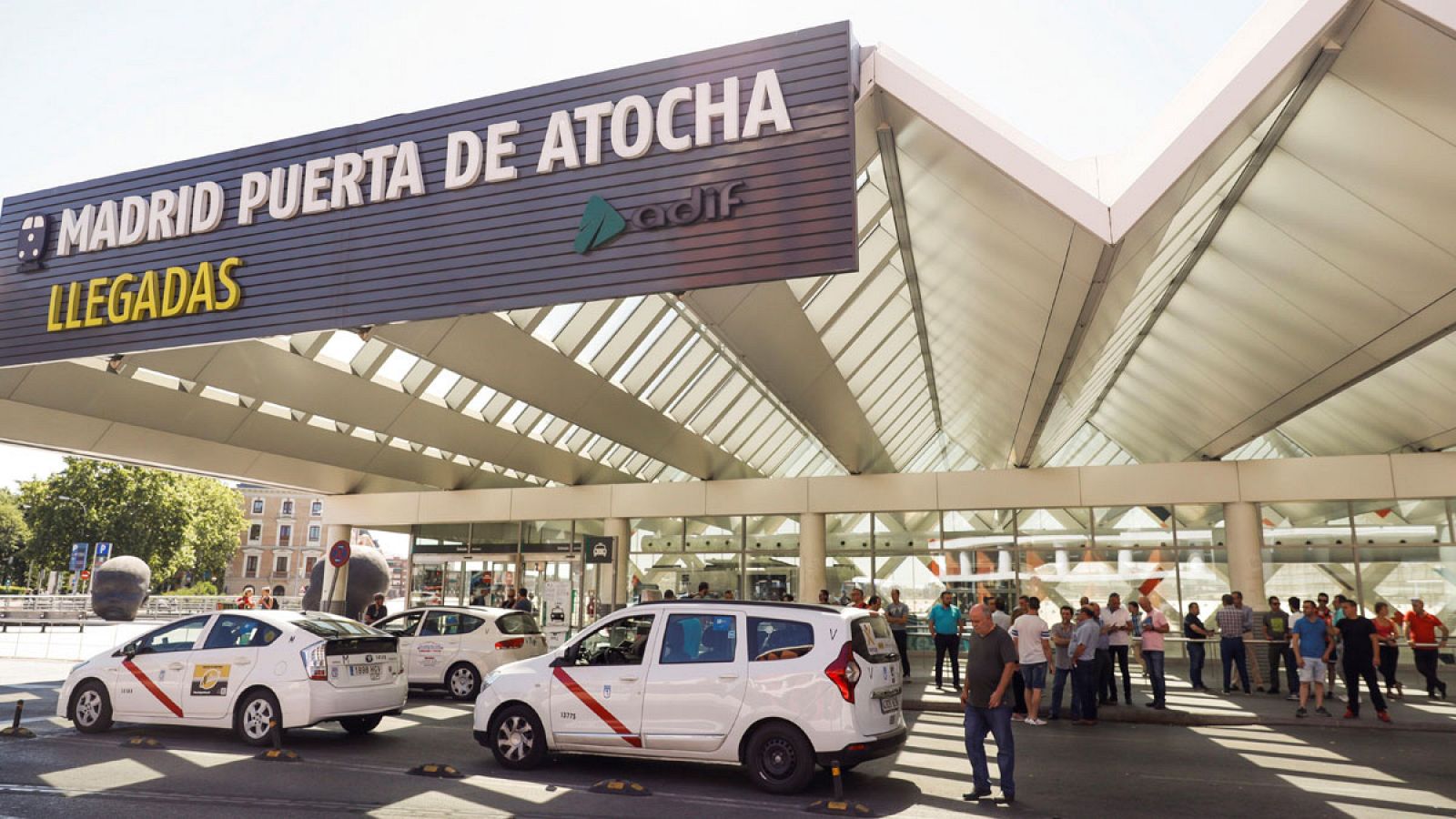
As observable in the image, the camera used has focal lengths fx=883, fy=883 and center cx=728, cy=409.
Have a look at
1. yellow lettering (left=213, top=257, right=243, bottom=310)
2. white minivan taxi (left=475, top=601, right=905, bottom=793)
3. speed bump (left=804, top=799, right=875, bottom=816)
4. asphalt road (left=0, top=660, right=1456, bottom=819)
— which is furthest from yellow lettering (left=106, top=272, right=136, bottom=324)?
speed bump (left=804, top=799, right=875, bottom=816)

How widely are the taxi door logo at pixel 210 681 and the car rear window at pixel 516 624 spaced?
4800 mm

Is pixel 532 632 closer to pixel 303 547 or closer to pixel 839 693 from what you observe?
pixel 839 693

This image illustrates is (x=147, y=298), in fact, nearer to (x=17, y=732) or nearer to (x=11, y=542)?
(x=17, y=732)

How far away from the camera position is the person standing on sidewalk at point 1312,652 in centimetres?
1310

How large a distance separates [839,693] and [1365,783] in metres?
5.22

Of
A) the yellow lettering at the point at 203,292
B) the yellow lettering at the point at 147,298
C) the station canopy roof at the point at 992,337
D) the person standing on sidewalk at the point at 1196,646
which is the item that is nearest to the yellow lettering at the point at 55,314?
the yellow lettering at the point at 147,298

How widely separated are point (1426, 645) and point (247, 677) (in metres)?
18.6

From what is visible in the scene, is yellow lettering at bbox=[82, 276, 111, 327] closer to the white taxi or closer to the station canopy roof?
the station canopy roof

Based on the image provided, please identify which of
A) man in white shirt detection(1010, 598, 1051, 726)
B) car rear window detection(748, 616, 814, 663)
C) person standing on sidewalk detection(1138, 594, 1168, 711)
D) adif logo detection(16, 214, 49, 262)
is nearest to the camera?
car rear window detection(748, 616, 814, 663)

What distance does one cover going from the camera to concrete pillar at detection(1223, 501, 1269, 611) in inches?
722

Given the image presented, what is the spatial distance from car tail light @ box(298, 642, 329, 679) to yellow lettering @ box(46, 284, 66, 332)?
242 inches

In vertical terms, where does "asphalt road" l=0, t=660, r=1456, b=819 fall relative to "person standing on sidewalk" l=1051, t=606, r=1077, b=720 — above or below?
below

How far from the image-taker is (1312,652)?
43.3 feet

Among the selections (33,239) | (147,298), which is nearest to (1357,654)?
(147,298)
